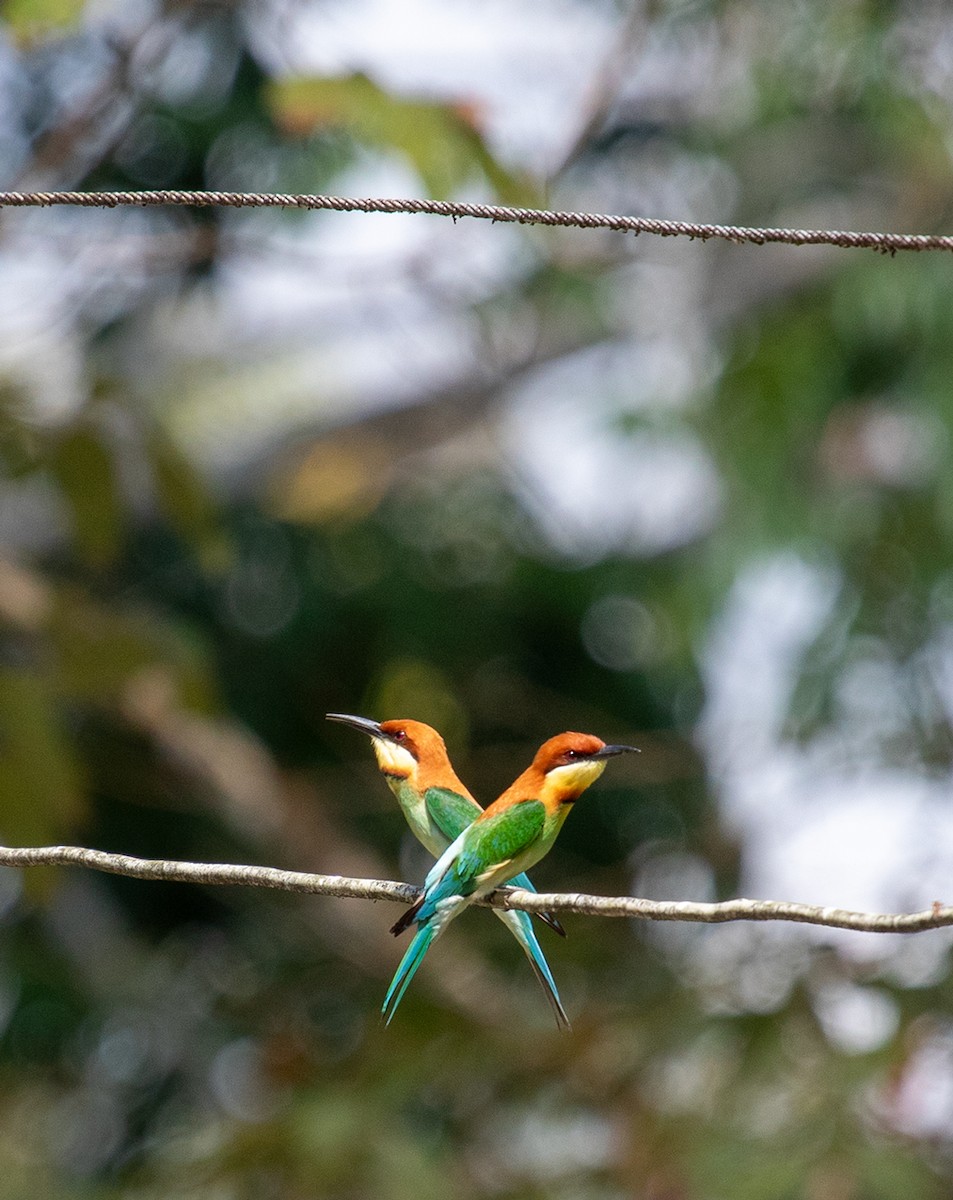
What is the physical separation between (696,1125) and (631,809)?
7.61ft

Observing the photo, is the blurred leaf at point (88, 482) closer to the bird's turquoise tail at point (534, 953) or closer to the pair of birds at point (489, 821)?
the bird's turquoise tail at point (534, 953)

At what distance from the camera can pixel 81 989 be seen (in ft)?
21.8

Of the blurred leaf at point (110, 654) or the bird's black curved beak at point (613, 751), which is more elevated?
the bird's black curved beak at point (613, 751)

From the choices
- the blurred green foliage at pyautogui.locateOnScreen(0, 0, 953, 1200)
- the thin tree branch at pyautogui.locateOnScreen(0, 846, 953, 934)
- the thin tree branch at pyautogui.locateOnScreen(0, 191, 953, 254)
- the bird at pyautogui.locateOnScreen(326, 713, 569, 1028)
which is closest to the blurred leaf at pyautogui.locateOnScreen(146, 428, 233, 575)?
the blurred green foliage at pyautogui.locateOnScreen(0, 0, 953, 1200)

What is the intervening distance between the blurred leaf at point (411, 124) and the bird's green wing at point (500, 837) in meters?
2.46

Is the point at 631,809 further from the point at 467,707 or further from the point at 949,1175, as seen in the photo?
the point at 949,1175

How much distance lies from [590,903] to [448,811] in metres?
0.32

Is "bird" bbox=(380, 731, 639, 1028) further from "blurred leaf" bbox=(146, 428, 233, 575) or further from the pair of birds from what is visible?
"blurred leaf" bbox=(146, 428, 233, 575)

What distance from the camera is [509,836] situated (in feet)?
4.91

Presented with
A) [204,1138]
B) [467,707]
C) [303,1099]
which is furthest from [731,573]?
[204,1138]

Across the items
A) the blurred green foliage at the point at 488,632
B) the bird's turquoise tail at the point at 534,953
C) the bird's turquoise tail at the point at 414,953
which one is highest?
Answer: the bird's turquoise tail at the point at 414,953

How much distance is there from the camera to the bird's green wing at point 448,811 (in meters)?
1.59

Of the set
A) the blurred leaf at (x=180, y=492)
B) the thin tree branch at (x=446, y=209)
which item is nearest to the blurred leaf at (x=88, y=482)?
the blurred leaf at (x=180, y=492)

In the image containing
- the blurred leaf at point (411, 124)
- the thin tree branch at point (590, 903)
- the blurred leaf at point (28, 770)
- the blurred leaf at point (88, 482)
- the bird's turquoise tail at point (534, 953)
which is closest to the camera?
the thin tree branch at point (590, 903)
